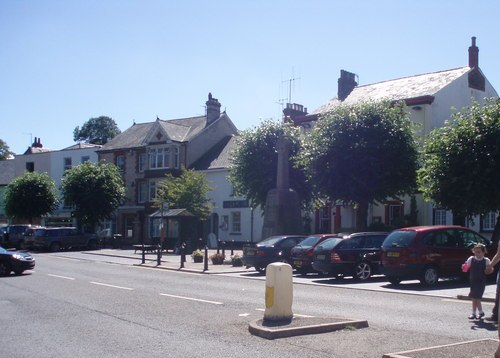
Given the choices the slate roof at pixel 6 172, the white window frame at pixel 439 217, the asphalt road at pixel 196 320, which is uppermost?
the slate roof at pixel 6 172

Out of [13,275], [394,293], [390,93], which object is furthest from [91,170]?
[394,293]

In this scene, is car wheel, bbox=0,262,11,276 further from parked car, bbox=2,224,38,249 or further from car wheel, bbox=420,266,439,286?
parked car, bbox=2,224,38,249

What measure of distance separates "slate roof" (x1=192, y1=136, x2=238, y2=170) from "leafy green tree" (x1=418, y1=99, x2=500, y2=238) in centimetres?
2542

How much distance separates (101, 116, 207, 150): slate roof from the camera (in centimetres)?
5322

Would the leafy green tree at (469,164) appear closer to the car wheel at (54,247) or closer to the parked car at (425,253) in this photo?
the parked car at (425,253)

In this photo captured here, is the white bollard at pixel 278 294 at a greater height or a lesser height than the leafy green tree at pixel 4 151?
lesser

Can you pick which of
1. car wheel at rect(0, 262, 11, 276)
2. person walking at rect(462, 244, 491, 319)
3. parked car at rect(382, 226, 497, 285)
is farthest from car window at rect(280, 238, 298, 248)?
person walking at rect(462, 244, 491, 319)

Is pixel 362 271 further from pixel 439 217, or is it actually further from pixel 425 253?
pixel 439 217

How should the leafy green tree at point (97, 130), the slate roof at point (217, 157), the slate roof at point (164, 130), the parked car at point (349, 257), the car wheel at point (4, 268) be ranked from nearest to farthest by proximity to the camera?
the parked car at point (349, 257) → the car wheel at point (4, 268) → the slate roof at point (217, 157) → the slate roof at point (164, 130) → the leafy green tree at point (97, 130)

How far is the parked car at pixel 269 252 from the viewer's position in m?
24.3

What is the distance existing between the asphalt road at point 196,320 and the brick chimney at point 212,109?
1407 inches

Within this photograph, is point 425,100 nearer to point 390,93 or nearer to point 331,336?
point 390,93

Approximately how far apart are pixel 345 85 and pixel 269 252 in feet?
77.9

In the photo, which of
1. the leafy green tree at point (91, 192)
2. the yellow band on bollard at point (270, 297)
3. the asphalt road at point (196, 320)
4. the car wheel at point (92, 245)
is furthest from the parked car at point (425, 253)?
the leafy green tree at point (91, 192)
